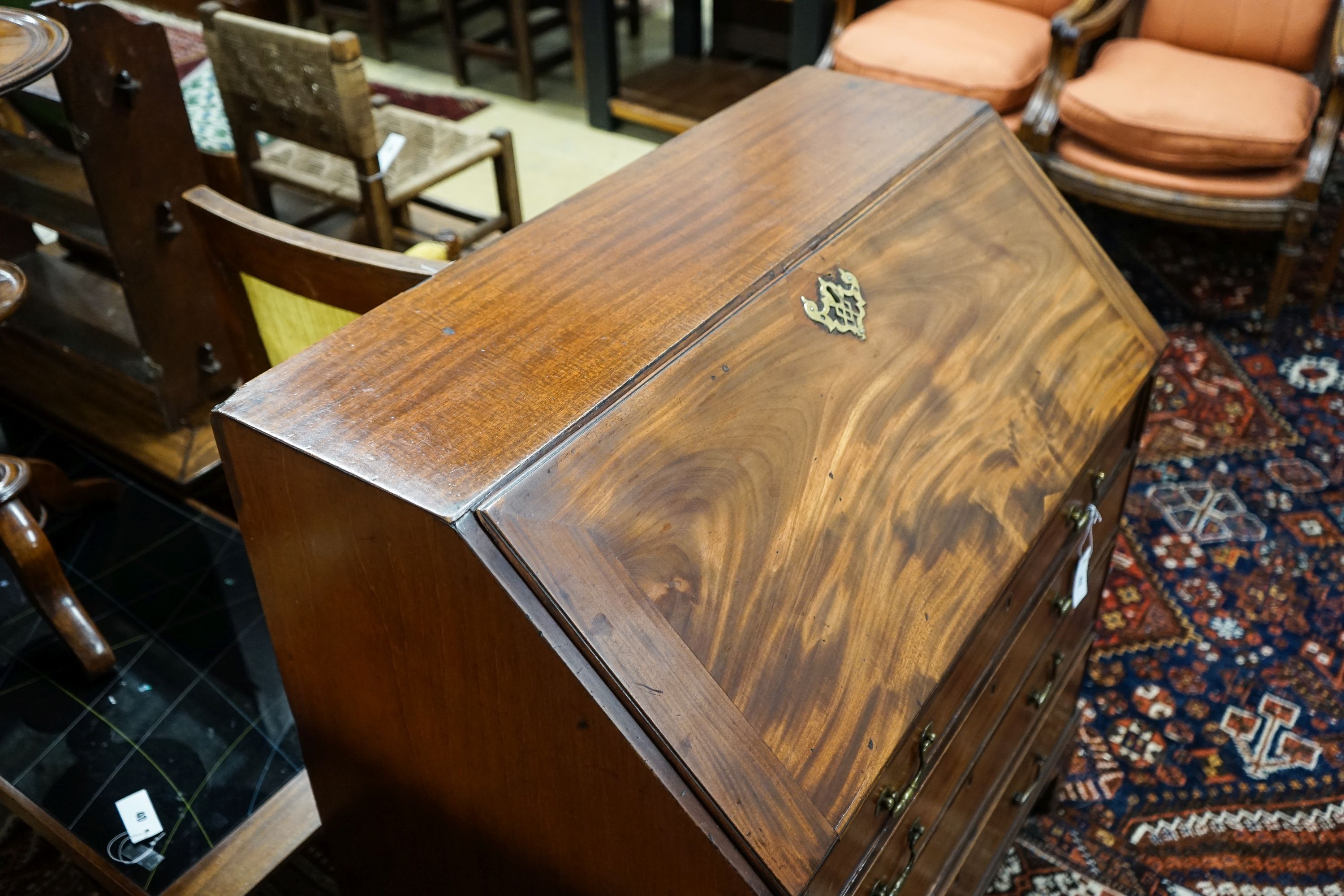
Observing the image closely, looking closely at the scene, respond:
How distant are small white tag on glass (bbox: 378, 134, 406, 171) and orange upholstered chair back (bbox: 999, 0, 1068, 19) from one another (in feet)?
6.65

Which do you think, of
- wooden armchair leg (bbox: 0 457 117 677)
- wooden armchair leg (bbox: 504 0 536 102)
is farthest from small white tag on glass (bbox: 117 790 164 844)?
wooden armchair leg (bbox: 504 0 536 102)

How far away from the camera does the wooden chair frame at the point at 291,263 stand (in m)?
1.40

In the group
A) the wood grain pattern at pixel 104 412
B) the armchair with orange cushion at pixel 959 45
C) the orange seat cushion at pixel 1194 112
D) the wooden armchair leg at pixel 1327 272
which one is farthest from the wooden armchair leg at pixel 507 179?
the wooden armchair leg at pixel 1327 272

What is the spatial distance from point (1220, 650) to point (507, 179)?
2211mm

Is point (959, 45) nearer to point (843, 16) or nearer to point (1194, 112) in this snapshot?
point (843, 16)

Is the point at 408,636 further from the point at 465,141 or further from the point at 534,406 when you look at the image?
the point at 465,141

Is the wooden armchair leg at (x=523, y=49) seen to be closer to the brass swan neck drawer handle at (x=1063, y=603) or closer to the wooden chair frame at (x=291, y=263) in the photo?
the wooden chair frame at (x=291, y=263)

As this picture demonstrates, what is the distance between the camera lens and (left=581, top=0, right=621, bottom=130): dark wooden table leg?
4.25 metres

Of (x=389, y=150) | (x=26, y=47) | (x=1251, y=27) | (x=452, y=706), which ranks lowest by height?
(x=389, y=150)

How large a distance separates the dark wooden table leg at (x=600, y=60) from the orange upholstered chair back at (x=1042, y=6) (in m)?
1.52

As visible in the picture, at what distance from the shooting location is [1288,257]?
308 cm

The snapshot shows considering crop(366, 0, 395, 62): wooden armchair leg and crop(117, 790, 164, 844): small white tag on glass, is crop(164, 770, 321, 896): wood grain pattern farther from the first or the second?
crop(366, 0, 395, 62): wooden armchair leg

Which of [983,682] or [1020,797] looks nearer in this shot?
[983,682]

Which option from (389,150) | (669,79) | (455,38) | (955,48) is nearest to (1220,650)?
(955,48)
